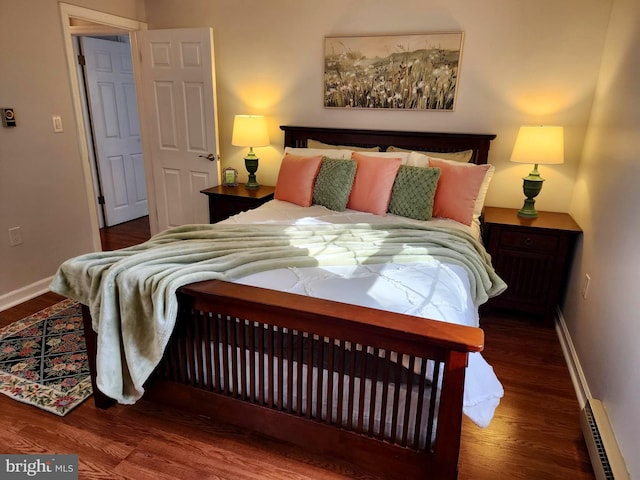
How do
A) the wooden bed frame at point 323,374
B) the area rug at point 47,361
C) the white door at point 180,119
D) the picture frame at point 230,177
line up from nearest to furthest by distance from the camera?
the wooden bed frame at point 323,374 → the area rug at point 47,361 → the white door at point 180,119 → the picture frame at point 230,177

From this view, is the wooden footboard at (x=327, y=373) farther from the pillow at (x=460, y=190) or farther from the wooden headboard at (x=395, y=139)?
the wooden headboard at (x=395, y=139)

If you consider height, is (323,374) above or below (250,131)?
below

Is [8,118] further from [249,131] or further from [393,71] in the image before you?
[393,71]

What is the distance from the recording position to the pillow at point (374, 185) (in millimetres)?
2846

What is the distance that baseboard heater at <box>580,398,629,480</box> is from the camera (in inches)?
A: 61.6

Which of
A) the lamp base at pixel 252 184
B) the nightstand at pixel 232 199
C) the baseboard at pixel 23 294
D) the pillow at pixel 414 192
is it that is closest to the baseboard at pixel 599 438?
the pillow at pixel 414 192

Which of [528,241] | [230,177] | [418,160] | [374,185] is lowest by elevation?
[528,241]

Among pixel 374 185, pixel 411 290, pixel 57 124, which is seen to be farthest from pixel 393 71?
pixel 57 124

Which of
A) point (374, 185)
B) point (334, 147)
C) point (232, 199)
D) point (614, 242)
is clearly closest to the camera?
point (614, 242)

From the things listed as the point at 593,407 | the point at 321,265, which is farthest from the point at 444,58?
the point at 593,407

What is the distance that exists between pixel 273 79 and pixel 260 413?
283 cm

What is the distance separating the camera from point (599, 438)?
172cm

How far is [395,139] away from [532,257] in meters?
1.34

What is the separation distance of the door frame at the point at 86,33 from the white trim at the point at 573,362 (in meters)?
3.65
